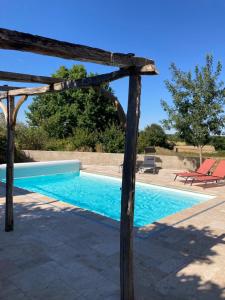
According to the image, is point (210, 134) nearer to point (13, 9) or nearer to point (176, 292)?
point (13, 9)

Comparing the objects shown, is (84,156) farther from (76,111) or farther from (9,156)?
(9,156)

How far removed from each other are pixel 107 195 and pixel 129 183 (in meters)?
8.27

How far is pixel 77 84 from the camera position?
14.0 ft

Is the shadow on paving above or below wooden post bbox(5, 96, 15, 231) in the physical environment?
below

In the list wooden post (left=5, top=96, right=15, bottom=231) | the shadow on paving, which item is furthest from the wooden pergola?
wooden post (left=5, top=96, right=15, bottom=231)

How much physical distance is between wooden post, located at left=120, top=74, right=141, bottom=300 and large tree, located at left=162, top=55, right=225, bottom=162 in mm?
10309

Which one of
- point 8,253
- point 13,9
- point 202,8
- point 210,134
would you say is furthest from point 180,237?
point 202,8

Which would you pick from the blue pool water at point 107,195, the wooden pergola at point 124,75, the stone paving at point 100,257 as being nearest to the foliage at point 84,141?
the blue pool water at point 107,195

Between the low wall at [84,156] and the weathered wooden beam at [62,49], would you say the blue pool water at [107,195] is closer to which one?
the low wall at [84,156]

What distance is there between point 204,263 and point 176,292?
3.35 ft

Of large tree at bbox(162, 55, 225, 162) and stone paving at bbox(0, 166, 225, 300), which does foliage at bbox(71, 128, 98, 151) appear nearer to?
large tree at bbox(162, 55, 225, 162)

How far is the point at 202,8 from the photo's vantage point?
41.4 feet

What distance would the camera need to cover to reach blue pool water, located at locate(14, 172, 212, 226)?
30.8 ft

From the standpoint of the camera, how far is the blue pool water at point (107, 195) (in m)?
9.40
